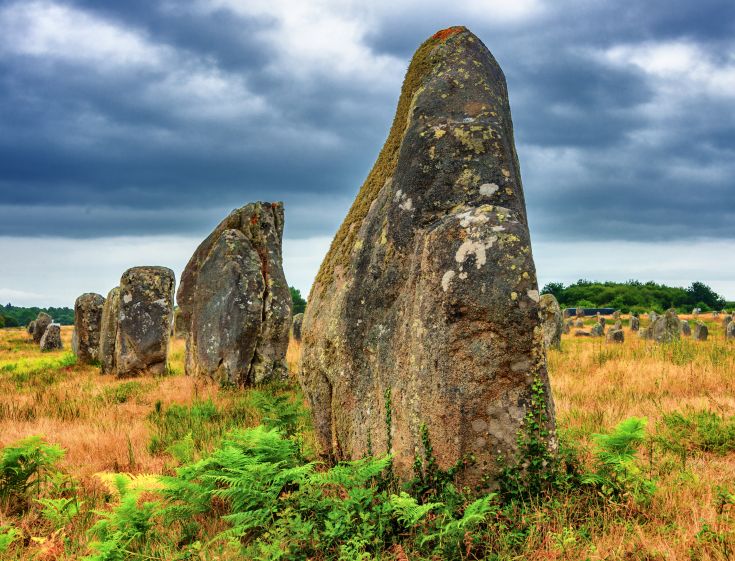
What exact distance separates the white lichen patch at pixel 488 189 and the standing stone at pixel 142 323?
12.4 metres

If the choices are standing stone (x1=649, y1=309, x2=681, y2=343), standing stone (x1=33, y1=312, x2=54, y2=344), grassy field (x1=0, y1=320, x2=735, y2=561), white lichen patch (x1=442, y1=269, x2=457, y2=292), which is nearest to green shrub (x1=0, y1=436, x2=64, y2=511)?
grassy field (x1=0, y1=320, x2=735, y2=561)

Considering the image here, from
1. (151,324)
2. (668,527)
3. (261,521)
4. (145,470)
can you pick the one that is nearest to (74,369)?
(151,324)

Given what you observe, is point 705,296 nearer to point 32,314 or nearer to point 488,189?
point 488,189

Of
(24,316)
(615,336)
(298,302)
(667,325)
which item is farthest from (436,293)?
(24,316)

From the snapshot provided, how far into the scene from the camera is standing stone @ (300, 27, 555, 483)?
4477 mm

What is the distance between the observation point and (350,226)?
661cm

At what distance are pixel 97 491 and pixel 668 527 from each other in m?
5.39

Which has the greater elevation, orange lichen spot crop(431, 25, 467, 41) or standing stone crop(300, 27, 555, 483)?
orange lichen spot crop(431, 25, 467, 41)

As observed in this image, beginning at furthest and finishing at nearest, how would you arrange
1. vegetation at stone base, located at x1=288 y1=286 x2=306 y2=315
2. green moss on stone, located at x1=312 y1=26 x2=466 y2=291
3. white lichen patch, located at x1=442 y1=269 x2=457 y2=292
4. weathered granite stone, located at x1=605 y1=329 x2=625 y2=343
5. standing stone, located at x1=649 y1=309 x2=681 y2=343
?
vegetation at stone base, located at x1=288 y1=286 x2=306 y2=315
weathered granite stone, located at x1=605 y1=329 x2=625 y2=343
standing stone, located at x1=649 y1=309 x2=681 y2=343
green moss on stone, located at x1=312 y1=26 x2=466 y2=291
white lichen patch, located at x1=442 y1=269 x2=457 y2=292

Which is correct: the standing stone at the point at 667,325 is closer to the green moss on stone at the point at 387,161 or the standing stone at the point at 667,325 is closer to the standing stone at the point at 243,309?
the standing stone at the point at 243,309

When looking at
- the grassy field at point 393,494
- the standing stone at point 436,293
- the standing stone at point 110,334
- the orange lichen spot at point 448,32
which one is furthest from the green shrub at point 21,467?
the standing stone at point 110,334

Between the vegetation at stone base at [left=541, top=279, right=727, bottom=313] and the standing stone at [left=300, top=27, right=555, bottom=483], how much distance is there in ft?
241

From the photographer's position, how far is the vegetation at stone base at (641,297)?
78000 millimetres

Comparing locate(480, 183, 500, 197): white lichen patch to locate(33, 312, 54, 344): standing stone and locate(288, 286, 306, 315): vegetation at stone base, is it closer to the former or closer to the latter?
locate(33, 312, 54, 344): standing stone
